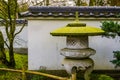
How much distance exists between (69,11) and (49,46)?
5.08 ft

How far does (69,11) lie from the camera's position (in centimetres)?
1145

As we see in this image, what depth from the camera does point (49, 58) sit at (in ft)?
36.7

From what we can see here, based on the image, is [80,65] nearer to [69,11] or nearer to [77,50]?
[77,50]

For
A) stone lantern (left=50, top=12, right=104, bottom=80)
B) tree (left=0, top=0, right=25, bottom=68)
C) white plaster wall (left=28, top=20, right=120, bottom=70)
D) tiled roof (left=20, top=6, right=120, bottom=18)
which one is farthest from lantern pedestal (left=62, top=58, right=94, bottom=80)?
tree (left=0, top=0, right=25, bottom=68)

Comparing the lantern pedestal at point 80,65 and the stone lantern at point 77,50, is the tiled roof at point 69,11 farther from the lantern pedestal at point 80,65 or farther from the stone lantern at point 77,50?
the lantern pedestal at point 80,65

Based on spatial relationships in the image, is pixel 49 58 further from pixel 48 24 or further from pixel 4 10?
pixel 4 10

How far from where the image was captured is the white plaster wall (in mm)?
11078

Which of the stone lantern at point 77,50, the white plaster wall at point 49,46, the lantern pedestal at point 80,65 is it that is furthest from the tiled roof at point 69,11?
the lantern pedestal at point 80,65

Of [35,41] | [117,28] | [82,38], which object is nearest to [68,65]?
[82,38]

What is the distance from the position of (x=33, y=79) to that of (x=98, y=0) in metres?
13.6

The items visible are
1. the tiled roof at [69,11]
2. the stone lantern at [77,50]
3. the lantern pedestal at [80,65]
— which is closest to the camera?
the stone lantern at [77,50]

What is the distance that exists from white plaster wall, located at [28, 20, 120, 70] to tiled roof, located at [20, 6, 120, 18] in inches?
10.6

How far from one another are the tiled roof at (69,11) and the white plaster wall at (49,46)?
0.88 ft

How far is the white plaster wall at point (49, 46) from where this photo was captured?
11.1m
